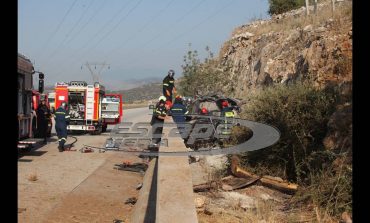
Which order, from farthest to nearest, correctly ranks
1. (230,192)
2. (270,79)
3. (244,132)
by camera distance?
(270,79) → (244,132) → (230,192)

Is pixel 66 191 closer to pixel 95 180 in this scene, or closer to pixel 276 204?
pixel 95 180

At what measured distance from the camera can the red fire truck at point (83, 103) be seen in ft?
79.7

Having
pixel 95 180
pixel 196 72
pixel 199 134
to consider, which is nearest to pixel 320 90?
pixel 199 134

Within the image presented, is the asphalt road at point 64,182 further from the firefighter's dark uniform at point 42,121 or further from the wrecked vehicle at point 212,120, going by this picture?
the wrecked vehicle at point 212,120

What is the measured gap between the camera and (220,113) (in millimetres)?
15430

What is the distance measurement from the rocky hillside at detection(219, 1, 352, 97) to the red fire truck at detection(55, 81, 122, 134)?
8.75 meters

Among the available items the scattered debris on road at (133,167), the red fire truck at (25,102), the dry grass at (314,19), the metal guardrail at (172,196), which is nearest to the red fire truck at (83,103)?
the red fire truck at (25,102)

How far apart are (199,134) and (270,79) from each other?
8186 mm

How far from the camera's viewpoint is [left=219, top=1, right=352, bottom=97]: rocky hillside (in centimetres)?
1347

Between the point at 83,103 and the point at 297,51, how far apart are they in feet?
38.4

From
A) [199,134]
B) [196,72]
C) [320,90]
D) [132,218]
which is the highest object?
[196,72]

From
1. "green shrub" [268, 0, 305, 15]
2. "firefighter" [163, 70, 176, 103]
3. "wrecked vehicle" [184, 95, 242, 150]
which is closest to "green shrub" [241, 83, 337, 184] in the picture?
"wrecked vehicle" [184, 95, 242, 150]

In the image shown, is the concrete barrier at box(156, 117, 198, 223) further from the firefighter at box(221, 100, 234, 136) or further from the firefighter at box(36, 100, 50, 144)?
the firefighter at box(36, 100, 50, 144)

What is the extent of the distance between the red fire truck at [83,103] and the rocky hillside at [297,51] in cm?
875
